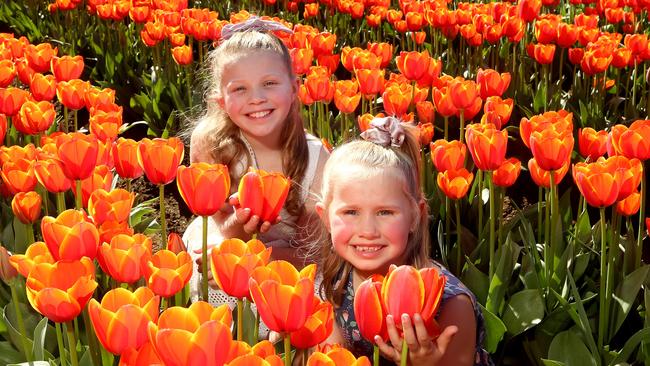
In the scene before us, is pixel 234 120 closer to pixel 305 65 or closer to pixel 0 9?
pixel 305 65

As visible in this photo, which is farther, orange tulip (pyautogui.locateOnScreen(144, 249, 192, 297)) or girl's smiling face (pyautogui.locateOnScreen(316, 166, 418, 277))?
girl's smiling face (pyautogui.locateOnScreen(316, 166, 418, 277))

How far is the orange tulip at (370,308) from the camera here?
1.47 meters

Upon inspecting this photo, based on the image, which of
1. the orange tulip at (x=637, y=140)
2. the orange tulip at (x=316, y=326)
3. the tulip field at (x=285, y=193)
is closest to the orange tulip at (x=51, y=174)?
the tulip field at (x=285, y=193)

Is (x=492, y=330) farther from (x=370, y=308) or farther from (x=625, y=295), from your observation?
(x=370, y=308)

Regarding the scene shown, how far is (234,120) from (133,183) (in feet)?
6.15

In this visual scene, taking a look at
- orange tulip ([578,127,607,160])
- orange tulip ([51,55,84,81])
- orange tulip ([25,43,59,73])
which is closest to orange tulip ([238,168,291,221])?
orange tulip ([578,127,607,160])

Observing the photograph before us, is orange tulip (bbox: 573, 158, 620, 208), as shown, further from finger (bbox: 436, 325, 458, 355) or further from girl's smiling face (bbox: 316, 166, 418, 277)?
finger (bbox: 436, 325, 458, 355)

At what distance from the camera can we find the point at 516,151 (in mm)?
4641

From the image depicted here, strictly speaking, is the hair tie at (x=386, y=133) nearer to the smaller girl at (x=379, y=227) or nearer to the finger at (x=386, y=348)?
the smaller girl at (x=379, y=227)

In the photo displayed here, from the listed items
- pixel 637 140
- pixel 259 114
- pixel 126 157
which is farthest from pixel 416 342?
pixel 259 114

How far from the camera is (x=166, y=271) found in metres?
1.72

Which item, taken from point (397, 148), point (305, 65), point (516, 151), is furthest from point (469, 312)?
point (516, 151)

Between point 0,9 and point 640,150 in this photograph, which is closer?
point 640,150

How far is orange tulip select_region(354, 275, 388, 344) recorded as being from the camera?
1466 mm
